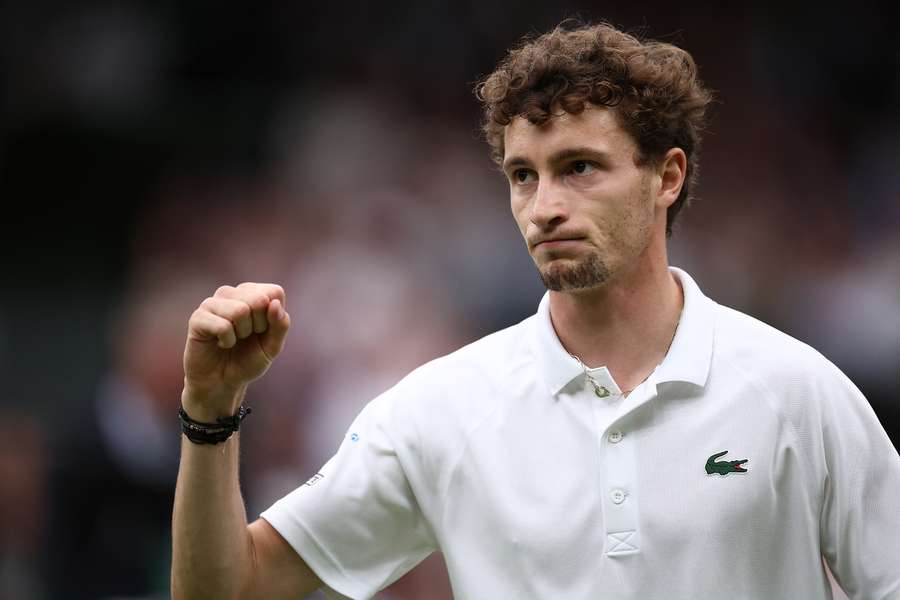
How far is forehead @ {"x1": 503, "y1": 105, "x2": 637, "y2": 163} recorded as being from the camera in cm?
330

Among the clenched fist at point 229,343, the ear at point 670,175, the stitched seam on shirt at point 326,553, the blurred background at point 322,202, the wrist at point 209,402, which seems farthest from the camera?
the blurred background at point 322,202

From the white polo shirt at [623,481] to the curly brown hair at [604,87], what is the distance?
0.46m

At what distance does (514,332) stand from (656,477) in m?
0.65

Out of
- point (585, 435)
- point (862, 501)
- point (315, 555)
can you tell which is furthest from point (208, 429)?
point (862, 501)

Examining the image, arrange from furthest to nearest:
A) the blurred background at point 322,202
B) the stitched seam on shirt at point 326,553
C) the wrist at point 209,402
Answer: the blurred background at point 322,202
the stitched seam on shirt at point 326,553
the wrist at point 209,402

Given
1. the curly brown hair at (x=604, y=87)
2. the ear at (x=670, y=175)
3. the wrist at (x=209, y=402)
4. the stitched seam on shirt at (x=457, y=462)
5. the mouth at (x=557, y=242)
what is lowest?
the stitched seam on shirt at (x=457, y=462)

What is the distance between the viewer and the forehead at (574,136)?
330 cm

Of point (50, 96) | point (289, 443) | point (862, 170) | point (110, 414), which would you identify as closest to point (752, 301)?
point (862, 170)

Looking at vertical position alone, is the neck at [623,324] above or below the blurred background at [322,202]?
below

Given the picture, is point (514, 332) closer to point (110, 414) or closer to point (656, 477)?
point (656, 477)

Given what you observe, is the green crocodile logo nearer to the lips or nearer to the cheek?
the lips

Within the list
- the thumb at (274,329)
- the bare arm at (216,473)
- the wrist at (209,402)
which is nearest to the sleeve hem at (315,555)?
the bare arm at (216,473)

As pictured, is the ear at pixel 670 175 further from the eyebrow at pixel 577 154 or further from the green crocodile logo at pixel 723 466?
the green crocodile logo at pixel 723 466

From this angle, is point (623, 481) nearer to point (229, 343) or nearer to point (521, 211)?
point (521, 211)
